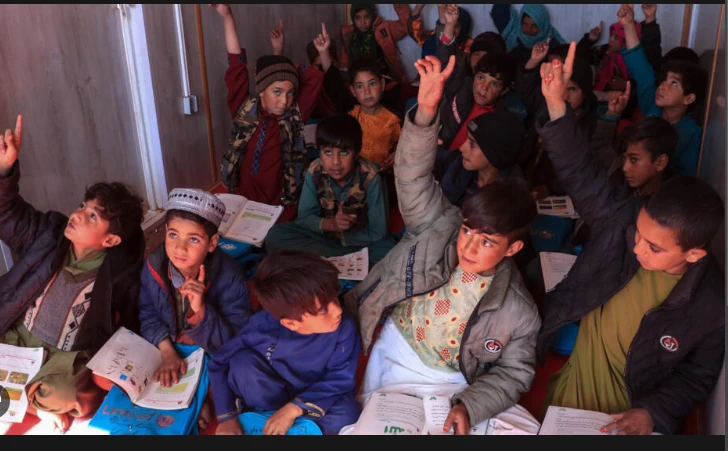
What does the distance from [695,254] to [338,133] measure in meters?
1.45

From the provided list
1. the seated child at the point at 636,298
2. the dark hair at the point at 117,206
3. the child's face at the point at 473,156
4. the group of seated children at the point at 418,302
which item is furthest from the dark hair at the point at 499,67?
the dark hair at the point at 117,206

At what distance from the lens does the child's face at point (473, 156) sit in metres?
2.32

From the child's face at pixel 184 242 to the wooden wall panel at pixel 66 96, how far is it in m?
0.81

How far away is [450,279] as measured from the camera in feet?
5.33

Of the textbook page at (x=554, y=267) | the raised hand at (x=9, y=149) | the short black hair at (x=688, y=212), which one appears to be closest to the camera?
the short black hair at (x=688, y=212)

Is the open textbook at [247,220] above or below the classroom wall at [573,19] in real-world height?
below

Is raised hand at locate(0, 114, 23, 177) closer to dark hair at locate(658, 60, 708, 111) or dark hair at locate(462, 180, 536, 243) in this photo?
dark hair at locate(462, 180, 536, 243)

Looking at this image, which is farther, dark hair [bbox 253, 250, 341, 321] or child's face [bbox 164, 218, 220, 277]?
child's face [bbox 164, 218, 220, 277]

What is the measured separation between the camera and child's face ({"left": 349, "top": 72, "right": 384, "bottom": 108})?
127 inches

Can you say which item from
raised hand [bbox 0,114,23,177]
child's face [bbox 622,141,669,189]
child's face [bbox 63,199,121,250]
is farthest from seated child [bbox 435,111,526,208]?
raised hand [bbox 0,114,23,177]

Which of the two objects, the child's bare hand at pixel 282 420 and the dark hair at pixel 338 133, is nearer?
the child's bare hand at pixel 282 420

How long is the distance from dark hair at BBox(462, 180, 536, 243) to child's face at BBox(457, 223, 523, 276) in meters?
0.01

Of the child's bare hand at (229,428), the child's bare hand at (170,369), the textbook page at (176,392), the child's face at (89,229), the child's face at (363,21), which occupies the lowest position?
the child's bare hand at (229,428)

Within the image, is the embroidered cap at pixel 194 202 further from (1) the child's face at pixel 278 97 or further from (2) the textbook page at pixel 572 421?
(1) the child's face at pixel 278 97
